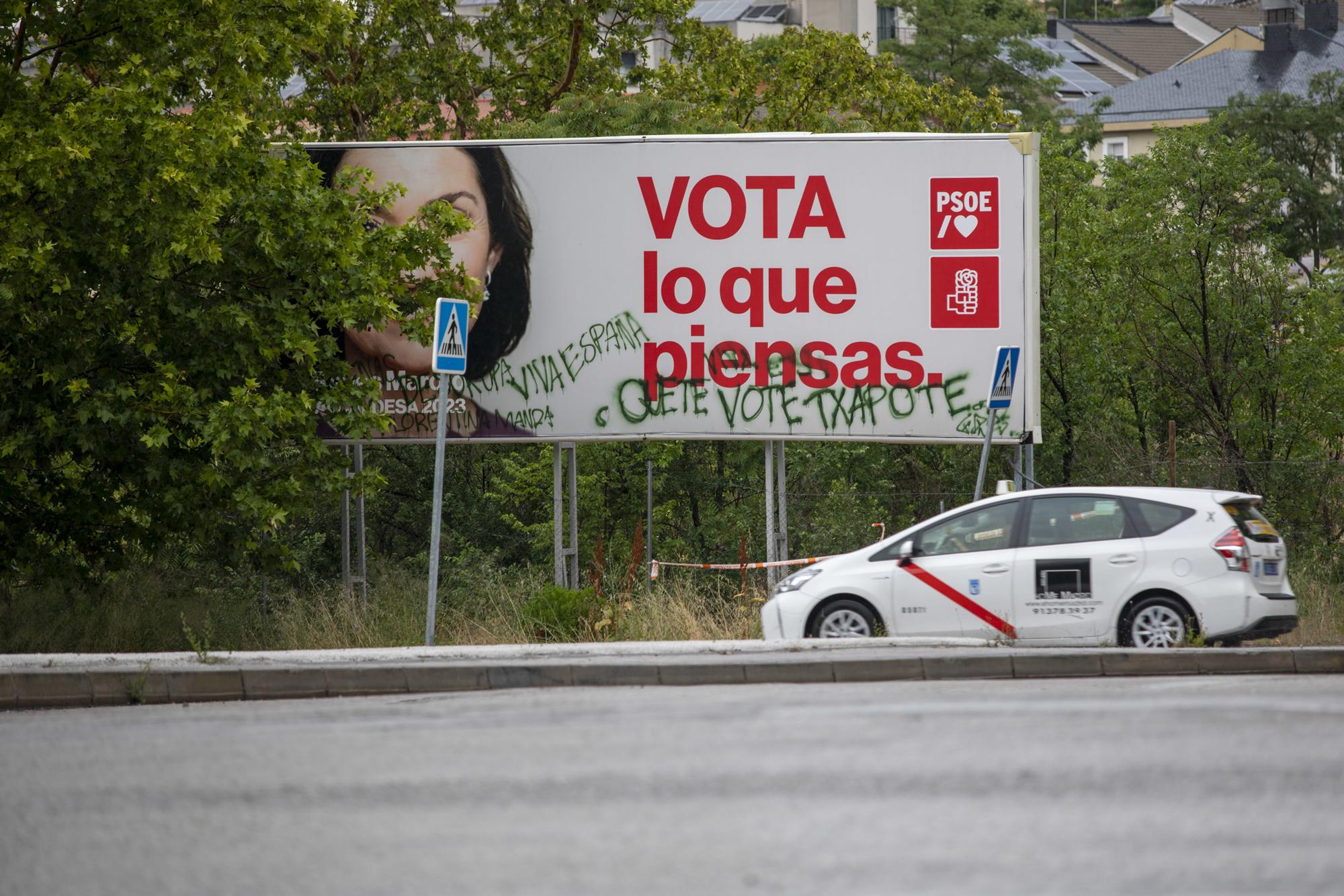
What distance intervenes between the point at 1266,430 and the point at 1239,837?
62.4 ft

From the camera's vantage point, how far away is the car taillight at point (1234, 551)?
12523 mm

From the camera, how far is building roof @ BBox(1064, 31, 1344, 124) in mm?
77062

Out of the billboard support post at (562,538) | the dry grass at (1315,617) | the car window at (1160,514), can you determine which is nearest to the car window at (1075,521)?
the car window at (1160,514)

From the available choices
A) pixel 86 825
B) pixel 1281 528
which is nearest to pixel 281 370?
pixel 86 825

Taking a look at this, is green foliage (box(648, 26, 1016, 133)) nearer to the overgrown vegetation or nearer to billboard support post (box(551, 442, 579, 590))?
the overgrown vegetation

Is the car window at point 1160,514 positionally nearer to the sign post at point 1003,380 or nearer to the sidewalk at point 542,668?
the sidewalk at point 542,668

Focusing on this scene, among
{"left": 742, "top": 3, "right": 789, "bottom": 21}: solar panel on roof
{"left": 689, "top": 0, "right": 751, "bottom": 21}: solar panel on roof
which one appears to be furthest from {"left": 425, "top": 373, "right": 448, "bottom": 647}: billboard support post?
{"left": 742, "top": 3, "right": 789, "bottom": 21}: solar panel on roof

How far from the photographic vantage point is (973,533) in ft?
43.8

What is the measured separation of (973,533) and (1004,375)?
2.85 metres

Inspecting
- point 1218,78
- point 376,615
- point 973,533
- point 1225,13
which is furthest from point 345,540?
point 1225,13

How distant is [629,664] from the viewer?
36.5 ft

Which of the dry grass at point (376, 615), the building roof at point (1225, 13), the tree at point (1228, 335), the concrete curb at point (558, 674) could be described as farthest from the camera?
the building roof at point (1225, 13)

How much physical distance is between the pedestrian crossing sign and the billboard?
4651 millimetres

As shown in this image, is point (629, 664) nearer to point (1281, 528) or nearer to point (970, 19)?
point (1281, 528)
